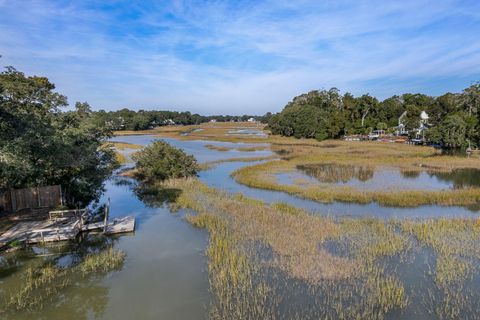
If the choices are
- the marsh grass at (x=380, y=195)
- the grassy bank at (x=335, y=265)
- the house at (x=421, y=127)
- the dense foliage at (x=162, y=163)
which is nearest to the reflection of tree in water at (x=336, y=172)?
the marsh grass at (x=380, y=195)

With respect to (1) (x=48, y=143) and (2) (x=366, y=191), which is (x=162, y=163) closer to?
(1) (x=48, y=143)

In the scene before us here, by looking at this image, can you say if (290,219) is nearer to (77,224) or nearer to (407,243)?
(407,243)

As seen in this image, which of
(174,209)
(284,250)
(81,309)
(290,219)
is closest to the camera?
(81,309)

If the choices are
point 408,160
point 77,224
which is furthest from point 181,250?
point 408,160

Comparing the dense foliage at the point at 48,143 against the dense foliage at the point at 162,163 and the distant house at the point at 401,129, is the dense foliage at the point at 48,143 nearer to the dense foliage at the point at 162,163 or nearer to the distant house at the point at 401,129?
the dense foliage at the point at 162,163

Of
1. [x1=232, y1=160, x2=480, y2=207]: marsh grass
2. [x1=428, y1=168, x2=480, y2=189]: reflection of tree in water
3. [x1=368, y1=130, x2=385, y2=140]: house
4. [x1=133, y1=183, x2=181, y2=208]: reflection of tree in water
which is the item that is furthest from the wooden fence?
[x1=368, y1=130, x2=385, y2=140]: house

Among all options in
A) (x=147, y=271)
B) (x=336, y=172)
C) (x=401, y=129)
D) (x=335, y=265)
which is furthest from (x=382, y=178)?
(x=401, y=129)
